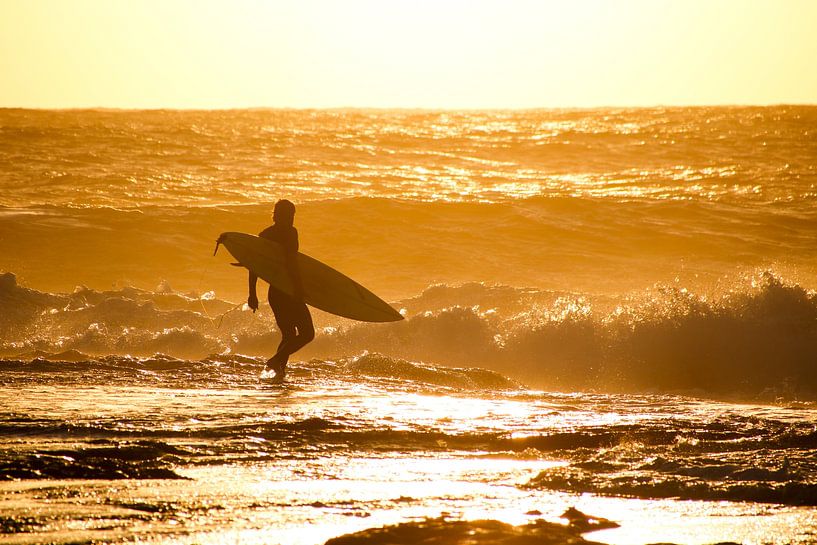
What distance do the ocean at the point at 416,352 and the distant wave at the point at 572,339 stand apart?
0.04 meters

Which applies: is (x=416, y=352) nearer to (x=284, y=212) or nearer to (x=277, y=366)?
(x=277, y=366)

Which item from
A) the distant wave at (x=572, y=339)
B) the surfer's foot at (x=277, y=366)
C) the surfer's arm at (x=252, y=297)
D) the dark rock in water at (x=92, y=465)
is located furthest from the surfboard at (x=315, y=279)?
the dark rock in water at (x=92, y=465)

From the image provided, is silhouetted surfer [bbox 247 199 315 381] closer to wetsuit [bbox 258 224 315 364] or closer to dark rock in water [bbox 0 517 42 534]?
wetsuit [bbox 258 224 315 364]

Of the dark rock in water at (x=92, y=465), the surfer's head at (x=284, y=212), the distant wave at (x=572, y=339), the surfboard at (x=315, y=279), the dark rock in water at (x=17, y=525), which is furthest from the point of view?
the distant wave at (x=572, y=339)

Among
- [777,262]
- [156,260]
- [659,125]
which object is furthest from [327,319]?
[659,125]

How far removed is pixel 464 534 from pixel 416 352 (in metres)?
8.04

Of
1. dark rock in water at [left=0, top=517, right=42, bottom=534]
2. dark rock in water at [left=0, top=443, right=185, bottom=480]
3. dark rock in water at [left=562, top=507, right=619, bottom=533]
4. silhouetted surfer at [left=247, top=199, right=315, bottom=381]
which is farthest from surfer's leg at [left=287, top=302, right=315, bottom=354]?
dark rock in water at [left=0, top=517, right=42, bottom=534]

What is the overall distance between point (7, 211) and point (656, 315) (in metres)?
16.5

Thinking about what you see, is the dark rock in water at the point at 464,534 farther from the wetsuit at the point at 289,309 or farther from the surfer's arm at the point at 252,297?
the surfer's arm at the point at 252,297

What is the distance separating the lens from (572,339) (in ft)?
39.3

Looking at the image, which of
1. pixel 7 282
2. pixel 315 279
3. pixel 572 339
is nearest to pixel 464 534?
pixel 315 279

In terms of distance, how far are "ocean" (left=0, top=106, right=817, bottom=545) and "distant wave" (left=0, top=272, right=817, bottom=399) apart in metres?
0.04

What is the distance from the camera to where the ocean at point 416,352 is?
15.5 ft

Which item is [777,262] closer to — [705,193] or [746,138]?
[705,193]
